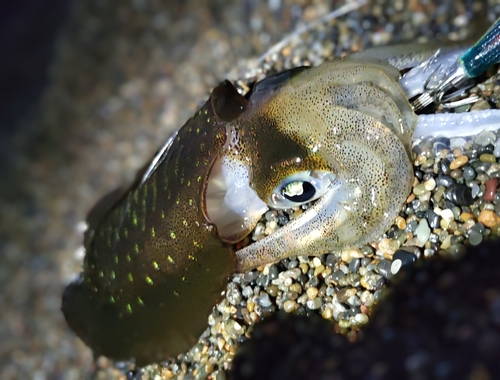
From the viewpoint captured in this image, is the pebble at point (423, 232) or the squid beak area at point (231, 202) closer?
the pebble at point (423, 232)

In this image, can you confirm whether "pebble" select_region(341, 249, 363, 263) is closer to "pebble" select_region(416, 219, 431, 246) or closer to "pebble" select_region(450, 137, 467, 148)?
"pebble" select_region(416, 219, 431, 246)

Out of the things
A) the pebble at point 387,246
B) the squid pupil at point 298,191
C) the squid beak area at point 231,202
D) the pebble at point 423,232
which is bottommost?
the pebble at point 423,232

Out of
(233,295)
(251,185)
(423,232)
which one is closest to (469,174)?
(423,232)

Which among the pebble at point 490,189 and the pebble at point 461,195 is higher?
the pebble at point 461,195

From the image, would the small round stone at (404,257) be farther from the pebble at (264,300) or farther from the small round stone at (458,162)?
the pebble at (264,300)

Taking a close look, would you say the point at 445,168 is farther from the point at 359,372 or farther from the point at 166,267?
the point at 166,267

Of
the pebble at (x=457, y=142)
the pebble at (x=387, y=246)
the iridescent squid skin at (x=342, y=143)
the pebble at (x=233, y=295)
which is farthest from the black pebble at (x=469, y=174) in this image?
the pebble at (x=233, y=295)

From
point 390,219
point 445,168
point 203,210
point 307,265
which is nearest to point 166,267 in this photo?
point 203,210
